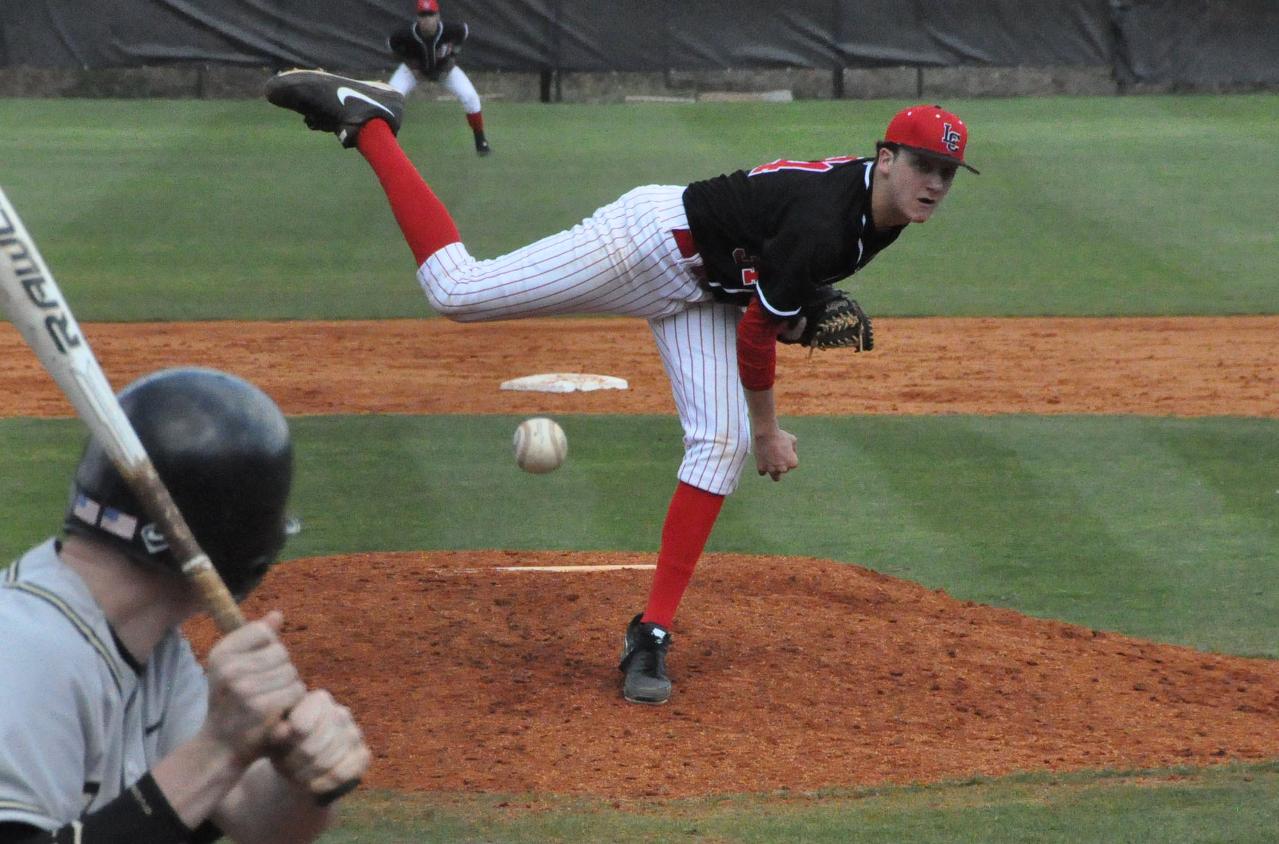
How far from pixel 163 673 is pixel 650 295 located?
324cm

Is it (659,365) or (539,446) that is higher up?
(539,446)

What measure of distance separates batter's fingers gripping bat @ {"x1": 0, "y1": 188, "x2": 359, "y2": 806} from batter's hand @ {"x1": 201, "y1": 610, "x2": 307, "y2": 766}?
0.27ft

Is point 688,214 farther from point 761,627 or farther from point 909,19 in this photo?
point 909,19

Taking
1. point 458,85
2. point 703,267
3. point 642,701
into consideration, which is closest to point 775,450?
point 703,267

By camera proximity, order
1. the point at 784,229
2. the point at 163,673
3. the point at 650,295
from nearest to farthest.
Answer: the point at 163,673 → the point at 784,229 → the point at 650,295

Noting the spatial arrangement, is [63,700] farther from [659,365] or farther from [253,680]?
[659,365]

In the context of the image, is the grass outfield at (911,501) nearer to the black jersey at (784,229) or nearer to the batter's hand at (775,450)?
the batter's hand at (775,450)

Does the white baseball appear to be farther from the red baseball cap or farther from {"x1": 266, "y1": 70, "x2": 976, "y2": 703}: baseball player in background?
the red baseball cap

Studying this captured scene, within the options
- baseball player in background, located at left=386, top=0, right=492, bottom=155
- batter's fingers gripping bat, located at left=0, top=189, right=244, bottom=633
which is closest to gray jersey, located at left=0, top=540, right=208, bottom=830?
batter's fingers gripping bat, located at left=0, top=189, right=244, bottom=633

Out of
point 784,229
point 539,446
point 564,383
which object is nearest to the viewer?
point 784,229

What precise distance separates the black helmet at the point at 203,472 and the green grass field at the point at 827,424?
2344 mm

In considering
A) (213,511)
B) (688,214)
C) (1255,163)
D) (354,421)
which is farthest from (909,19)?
(213,511)

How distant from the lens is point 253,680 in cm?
188

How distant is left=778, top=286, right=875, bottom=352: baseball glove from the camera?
5172 mm
